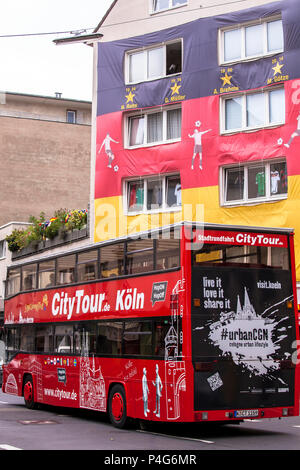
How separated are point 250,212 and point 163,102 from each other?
663cm

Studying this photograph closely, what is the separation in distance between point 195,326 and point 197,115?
19043 mm

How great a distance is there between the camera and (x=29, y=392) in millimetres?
21031

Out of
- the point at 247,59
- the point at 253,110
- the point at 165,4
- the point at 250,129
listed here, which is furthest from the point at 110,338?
the point at 165,4

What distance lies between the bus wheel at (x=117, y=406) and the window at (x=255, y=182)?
1455cm

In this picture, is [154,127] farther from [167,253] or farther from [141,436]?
[141,436]

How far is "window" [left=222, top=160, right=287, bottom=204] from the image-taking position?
29250 mm

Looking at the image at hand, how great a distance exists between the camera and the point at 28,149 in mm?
54688

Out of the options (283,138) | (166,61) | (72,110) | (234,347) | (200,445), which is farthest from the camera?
(72,110)

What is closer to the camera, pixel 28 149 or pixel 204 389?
pixel 204 389

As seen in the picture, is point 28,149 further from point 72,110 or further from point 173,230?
point 173,230

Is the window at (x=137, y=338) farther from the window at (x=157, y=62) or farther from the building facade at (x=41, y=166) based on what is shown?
the building facade at (x=41, y=166)

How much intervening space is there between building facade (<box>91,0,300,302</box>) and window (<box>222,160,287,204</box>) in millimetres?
40

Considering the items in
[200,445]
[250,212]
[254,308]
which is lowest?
[200,445]

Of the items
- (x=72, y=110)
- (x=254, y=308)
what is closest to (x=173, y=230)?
(x=254, y=308)
